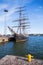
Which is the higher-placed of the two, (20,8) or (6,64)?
(20,8)

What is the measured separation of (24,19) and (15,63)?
68797mm

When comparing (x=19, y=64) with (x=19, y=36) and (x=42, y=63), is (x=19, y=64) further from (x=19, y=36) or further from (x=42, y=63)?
(x=19, y=36)

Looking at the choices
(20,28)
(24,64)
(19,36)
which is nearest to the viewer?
(24,64)

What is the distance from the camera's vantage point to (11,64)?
11.7 m

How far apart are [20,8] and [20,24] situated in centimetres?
1231

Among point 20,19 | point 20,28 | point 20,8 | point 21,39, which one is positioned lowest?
point 21,39

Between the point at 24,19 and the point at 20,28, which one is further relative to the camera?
the point at 24,19

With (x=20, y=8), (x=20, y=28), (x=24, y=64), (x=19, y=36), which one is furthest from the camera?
(x=20, y=8)

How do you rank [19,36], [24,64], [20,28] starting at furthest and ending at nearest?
1. [20,28]
2. [19,36]
3. [24,64]

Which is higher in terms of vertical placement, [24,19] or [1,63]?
[24,19]

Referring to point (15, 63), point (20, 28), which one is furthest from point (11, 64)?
point (20, 28)

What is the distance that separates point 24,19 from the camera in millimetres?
79500

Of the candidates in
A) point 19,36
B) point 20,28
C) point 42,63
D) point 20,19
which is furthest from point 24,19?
point 42,63

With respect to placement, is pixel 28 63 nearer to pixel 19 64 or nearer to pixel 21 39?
pixel 19 64
